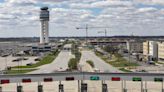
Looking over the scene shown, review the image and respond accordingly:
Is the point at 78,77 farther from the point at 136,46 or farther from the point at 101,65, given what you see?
the point at 136,46

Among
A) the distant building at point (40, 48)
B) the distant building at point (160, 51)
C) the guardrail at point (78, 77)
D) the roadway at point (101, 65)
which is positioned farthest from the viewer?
the distant building at point (40, 48)

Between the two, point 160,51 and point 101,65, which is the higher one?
point 160,51

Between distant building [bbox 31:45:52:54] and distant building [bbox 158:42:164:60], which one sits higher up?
distant building [bbox 158:42:164:60]

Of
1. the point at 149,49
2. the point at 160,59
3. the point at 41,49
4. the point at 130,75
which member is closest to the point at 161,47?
the point at 160,59

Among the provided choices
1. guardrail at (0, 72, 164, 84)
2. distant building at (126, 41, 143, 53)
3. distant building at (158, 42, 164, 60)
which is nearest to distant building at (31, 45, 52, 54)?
distant building at (126, 41, 143, 53)

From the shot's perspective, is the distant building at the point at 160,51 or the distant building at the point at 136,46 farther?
the distant building at the point at 136,46

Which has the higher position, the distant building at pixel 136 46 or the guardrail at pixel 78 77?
the guardrail at pixel 78 77

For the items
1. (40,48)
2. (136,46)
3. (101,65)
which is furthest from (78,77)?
(40,48)

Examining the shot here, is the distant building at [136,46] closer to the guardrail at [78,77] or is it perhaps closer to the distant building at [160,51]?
the distant building at [160,51]

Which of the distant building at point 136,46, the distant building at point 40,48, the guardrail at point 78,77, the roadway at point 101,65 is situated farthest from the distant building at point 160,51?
the guardrail at point 78,77

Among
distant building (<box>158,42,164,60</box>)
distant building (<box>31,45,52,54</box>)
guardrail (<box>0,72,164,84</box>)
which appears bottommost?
distant building (<box>31,45,52,54</box>)

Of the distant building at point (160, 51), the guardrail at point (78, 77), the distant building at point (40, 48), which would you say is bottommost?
the distant building at point (40, 48)

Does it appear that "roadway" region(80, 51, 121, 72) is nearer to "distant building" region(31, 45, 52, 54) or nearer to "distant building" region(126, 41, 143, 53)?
"distant building" region(126, 41, 143, 53)

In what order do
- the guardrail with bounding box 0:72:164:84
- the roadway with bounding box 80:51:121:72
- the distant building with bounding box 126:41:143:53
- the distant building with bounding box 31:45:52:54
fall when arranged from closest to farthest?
the guardrail with bounding box 0:72:164:84 → the roadway with bounding box 80:51:121:72 → the distant building with bounding box 126:41:143:53 → the distant building with bounding box 31:45:52:54
